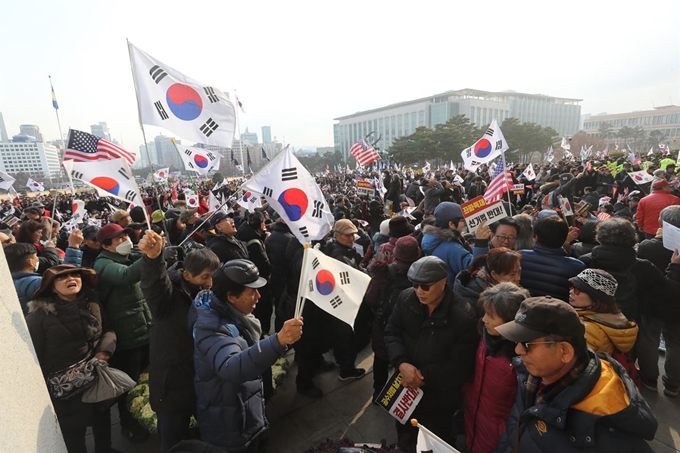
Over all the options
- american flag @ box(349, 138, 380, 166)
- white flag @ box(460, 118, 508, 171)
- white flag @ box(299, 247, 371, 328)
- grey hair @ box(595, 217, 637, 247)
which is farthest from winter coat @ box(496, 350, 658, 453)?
american flag @ box(349, 138, 380, 166)

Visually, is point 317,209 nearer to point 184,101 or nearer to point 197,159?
point 184,101

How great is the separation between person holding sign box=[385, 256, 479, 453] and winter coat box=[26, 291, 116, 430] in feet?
7.88

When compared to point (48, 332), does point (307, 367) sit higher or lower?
lower

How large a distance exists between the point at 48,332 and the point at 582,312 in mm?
3769

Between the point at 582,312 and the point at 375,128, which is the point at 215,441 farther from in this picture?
the point at 375,128

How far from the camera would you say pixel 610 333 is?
2.15 m

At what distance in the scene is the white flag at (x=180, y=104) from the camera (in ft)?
11.5

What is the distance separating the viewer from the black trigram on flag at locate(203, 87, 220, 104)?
3.81m

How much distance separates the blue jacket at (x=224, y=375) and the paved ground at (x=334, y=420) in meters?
1.05

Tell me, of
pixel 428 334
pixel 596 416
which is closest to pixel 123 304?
pixel 428 334

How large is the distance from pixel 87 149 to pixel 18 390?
5179 mm

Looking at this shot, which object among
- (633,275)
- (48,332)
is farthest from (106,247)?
(633,275)

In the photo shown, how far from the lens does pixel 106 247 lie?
133 inches

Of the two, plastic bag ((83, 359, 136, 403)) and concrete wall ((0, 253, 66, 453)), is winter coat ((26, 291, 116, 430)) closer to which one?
plastic bag ((83, 359, 136, 403))
